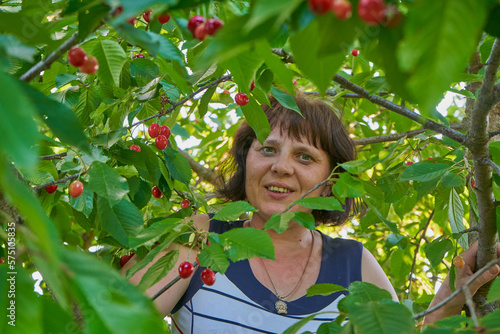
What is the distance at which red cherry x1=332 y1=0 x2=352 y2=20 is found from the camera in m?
0.65

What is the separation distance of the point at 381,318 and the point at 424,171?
1.15m

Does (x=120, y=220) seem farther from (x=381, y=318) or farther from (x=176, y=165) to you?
(x=381, y=318)

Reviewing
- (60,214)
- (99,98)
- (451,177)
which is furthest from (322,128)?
(60,214)

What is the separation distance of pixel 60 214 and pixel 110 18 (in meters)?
1.67

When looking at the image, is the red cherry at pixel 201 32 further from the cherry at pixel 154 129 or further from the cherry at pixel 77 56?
the cherry at pixel 154 129

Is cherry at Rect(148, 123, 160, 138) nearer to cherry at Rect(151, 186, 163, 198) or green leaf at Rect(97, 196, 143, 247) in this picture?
cherry at Rect(151, 186, 163, 198)

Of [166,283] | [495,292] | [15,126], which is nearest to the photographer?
[15,126]

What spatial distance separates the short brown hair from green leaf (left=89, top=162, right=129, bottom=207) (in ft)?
3.54

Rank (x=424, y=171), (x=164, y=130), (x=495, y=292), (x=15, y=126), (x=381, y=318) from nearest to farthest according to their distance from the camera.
A: (x=15, y=126), (x=381, y=318), (x=495, y=292), (x=424, y=171), (x=164, y=130)

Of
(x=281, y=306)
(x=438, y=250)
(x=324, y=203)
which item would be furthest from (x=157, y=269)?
(x=438, y=250)

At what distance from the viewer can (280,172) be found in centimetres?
238

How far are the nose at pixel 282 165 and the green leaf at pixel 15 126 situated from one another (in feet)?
Result: 6.20

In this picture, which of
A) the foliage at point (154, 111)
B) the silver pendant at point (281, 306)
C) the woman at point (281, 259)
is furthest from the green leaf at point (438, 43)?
the silver pendant at point (281, 306)

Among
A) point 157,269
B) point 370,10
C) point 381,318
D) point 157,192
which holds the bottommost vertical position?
point 381,318
